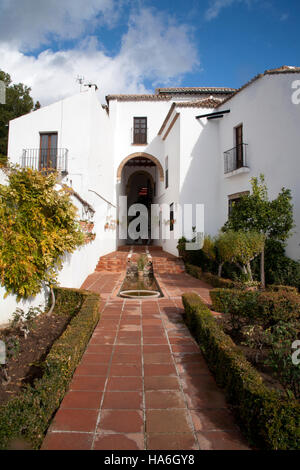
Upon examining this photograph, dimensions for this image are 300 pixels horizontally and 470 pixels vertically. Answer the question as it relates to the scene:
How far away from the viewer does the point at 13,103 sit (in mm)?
18547

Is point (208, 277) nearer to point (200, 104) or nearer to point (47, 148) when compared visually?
point (47, 148)

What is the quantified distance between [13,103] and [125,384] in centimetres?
2058

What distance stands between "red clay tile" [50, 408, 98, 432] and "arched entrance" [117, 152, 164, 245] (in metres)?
13.7

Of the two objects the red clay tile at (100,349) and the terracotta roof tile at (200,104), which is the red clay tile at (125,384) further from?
the terracotta roof tile at (200,104)

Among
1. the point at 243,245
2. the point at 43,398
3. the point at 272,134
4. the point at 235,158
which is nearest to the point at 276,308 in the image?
the point at 243,245

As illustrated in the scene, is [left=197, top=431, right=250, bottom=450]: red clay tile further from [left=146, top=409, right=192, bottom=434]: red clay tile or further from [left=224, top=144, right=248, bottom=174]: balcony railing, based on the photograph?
[left=224, top=144, right=248, bottom=174]: balcony railing

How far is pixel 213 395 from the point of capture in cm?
272

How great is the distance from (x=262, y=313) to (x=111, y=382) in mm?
2538

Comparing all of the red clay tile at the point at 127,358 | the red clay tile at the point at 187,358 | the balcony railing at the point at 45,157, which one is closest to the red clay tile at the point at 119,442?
the red clay tile at the point at 127,358

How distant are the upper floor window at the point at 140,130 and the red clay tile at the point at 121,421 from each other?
14.8 m

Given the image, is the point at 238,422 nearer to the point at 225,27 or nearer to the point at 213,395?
the point at 213,395

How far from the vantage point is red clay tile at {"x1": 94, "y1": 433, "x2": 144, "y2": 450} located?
200 cm

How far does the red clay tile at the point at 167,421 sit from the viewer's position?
2203 mm
